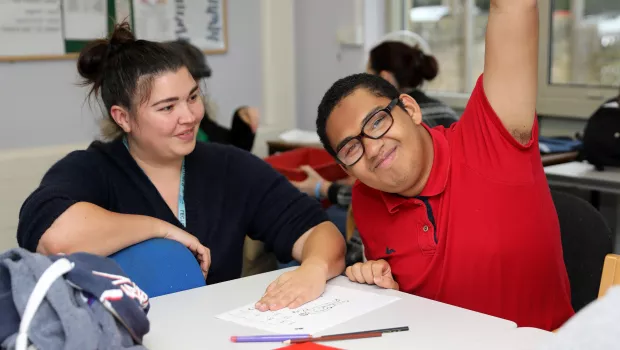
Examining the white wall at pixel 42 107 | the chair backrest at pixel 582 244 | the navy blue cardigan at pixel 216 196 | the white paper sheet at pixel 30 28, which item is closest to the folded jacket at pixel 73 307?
the navy blue cardigan at pixel 216 196

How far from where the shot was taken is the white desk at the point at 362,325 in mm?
1312

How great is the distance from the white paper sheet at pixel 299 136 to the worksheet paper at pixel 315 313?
2.64 meters

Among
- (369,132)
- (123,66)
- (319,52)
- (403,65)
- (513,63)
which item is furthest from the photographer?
(319,52)

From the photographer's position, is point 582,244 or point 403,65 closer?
point 582,244

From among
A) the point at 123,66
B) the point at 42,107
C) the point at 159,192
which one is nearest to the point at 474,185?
the point at 159,192

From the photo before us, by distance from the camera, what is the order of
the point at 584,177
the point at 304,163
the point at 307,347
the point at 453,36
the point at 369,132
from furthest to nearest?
the point at 453,36 < the point at 304,163 < the point at 584,177 < the point at 369,132 < the point at 307,347

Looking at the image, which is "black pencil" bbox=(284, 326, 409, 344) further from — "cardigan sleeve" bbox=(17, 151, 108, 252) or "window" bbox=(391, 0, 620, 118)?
"window" bbox=(391, 0, 620, 118)

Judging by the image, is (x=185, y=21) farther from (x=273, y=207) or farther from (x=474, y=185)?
(x=474, y=185)

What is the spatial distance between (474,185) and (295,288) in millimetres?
452

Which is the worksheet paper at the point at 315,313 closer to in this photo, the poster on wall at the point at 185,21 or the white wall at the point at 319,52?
the poster on wall at the point at 185,21

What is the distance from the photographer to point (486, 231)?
163 centimetres

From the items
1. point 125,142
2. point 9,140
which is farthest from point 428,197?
point 9,140

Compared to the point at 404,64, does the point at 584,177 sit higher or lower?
lower

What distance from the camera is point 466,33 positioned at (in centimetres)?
433
